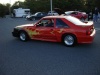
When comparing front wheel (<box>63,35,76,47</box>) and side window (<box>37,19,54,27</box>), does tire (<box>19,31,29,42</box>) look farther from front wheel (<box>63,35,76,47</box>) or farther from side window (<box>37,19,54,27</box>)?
front wheel (<box>63,35,76,47</box>)

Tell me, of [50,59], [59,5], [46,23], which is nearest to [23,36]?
[46,23]

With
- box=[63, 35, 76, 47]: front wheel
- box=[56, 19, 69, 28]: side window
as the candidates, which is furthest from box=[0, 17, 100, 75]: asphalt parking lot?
box=[56, 19, 69, 28]: side window

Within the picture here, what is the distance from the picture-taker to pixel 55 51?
8.22 meters

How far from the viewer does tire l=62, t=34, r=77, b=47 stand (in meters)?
8.88

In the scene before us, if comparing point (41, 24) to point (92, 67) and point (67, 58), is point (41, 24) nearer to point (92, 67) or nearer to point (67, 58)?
point (67, 58)

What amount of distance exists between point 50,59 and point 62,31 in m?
2.36

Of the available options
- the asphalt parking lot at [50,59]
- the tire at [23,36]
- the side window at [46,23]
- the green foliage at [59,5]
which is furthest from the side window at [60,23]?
the green foliage at [59,5]

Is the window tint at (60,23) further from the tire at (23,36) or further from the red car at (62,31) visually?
the tire at (23,36)

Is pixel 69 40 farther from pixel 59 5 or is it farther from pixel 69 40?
pixel 59 5

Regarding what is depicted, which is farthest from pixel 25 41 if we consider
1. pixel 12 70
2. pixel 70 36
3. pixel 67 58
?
pixel 12 70

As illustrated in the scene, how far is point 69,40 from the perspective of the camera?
29.6 feet

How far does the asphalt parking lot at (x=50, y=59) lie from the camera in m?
5.78

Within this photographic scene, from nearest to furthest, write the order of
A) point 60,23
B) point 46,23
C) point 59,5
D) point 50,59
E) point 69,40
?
point 50,59, point 69,40, point 60,23, point 46,23, point 59,5

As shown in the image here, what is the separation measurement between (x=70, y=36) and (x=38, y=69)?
135 inches
